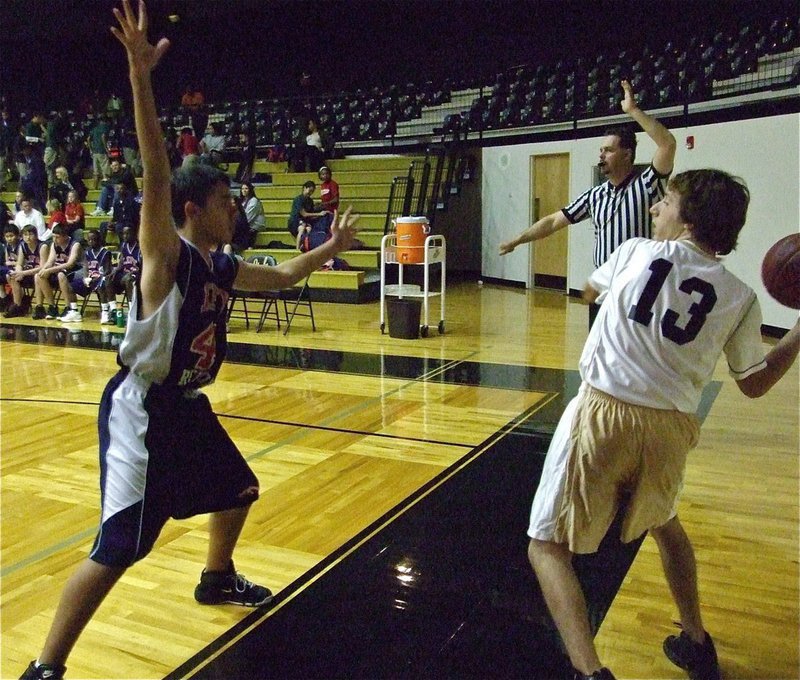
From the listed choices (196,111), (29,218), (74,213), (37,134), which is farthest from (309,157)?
(37,134)

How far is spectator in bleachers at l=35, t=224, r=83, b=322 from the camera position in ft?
30.2

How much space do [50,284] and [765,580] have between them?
8620 mm

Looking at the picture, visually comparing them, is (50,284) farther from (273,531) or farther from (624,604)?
(624,604)

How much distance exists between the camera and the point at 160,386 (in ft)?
7.23

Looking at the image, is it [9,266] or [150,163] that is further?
[9,266]

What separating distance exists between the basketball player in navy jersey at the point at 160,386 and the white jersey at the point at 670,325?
1.05m

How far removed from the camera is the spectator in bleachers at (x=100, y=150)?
1445cm

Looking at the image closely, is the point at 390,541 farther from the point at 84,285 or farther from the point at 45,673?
the point at 84,285

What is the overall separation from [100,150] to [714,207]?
14204 millimetres

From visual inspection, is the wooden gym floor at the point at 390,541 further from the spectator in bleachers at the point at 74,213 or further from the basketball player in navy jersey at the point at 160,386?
the spectator in bleachers at the point at 74,213

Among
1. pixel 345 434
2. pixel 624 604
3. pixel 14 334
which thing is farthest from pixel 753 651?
pixel 14 334

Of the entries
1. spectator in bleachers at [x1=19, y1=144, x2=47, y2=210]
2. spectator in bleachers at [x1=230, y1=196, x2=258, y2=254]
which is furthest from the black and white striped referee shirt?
spectator in bleachers at [x1=19, y1=144, x2=47, y2=210]

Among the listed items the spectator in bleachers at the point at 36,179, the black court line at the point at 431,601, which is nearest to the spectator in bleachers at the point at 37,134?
the spectator in bleachers at the point at 36,179

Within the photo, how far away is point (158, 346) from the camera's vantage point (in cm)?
213
